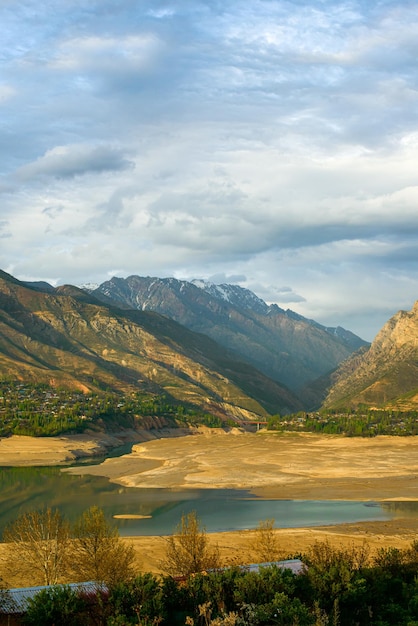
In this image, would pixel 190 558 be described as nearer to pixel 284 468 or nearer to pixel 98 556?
pixel 98 556

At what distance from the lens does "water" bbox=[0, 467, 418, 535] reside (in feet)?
259

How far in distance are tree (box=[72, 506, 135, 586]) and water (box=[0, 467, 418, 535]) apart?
2980 centimetres

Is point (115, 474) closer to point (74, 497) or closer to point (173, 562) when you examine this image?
point (74, 497)

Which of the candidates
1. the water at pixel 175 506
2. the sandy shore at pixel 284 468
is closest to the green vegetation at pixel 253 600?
the water at pixel 175 506

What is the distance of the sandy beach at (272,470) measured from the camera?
64688 millimetres

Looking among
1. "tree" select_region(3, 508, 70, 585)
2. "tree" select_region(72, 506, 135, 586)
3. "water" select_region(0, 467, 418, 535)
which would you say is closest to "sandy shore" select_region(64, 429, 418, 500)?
"water" select_region(0, 467, 418, 535)

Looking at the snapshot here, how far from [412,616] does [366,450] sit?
137m

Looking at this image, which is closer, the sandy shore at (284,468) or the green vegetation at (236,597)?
the green vegetation at (236,597)

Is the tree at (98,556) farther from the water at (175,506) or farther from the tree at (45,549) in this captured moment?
the water at (175,506)

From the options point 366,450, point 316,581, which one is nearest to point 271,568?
point 316,581

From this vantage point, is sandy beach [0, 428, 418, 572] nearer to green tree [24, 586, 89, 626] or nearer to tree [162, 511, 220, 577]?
tree [162, 511, 220, 577]

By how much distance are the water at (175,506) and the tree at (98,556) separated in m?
29.8

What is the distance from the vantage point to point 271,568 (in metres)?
40.0

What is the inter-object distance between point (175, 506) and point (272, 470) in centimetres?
4143
